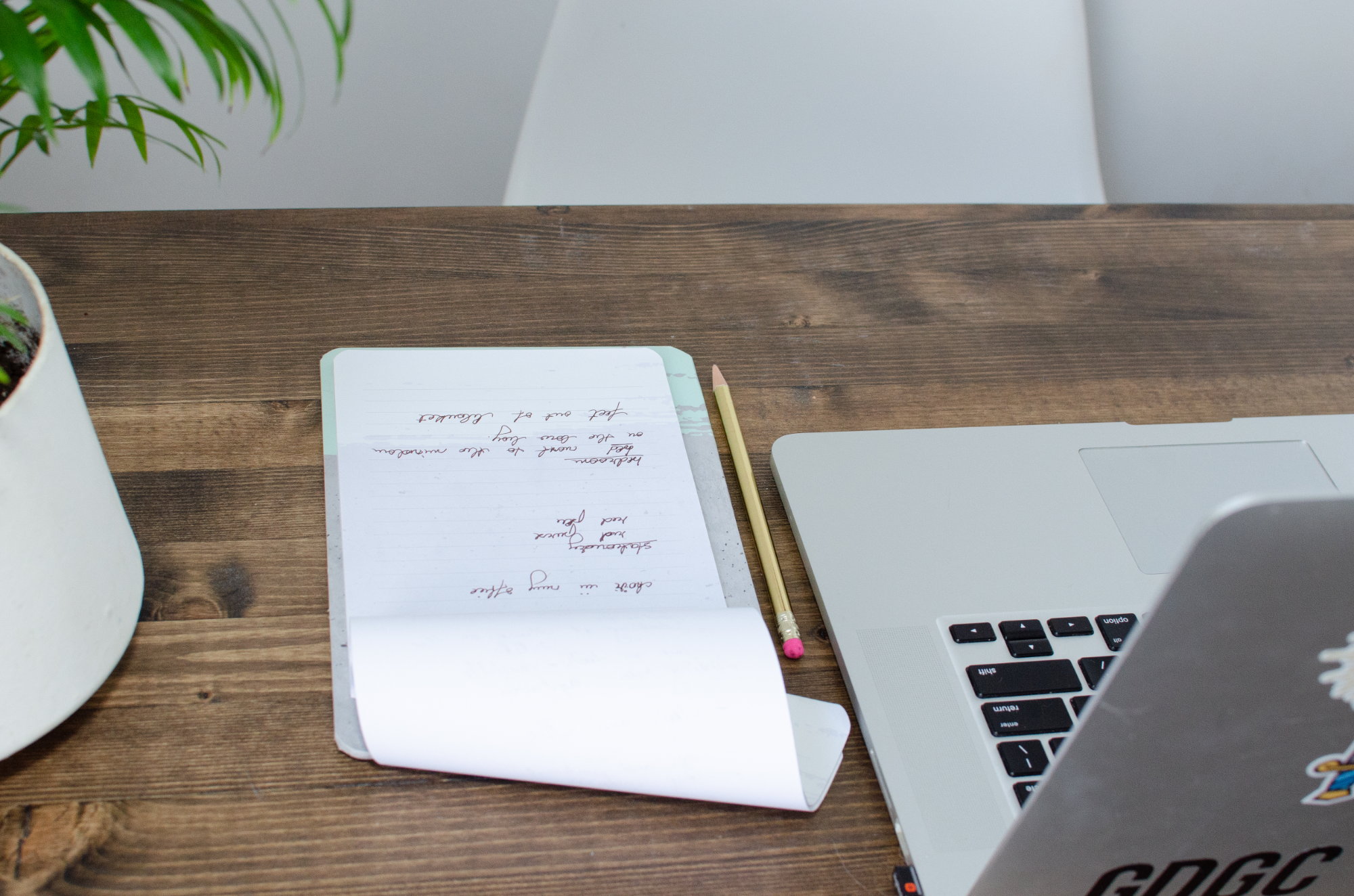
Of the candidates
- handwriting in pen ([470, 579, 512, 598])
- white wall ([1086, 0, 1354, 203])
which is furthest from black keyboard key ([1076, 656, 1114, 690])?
white wall ([1086, 0, 1354, 203])

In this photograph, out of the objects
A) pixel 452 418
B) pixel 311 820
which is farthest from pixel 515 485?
pixel 311 820

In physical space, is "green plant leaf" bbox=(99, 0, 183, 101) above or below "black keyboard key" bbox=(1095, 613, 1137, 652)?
above

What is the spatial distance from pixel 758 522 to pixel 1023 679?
14 centimetres

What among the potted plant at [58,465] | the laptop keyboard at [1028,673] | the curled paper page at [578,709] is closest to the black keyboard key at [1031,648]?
the laptop keyboard at [1028,673]

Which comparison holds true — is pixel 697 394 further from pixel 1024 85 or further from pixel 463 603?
pixel 1024 85

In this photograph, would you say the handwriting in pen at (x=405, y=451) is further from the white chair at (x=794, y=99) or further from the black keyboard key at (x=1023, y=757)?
the white chair at (x=794, y=99)

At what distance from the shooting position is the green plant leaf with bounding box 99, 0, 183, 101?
246 mm

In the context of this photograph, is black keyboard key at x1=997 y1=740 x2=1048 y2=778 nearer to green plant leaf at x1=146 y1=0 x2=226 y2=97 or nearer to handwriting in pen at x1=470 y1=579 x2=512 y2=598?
handwriting in pen at x1=470 y1=579 x2=512 y2=598

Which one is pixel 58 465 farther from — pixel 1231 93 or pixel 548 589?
pixel 1231 93

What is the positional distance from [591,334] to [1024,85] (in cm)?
76

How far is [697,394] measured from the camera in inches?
21.3

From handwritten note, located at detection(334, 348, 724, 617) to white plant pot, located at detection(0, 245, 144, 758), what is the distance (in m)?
0.10

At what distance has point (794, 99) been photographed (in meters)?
1.05

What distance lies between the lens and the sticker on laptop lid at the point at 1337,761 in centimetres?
25
